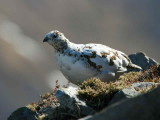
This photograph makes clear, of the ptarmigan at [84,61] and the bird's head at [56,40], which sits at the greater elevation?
the bird's head at [56,40]

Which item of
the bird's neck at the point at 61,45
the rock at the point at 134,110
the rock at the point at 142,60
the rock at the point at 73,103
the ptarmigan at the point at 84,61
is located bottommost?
the rock at the point at 134,110

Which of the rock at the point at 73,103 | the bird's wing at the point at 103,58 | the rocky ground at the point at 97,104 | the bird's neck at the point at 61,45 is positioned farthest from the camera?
the bird's neck at the point at 61,45

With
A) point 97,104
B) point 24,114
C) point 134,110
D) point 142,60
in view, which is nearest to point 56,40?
point 24,114

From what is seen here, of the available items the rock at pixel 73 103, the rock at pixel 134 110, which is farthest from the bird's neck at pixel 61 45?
the rock at pixel 134 110

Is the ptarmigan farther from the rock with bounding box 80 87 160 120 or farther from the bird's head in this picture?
the rock with bounding box 80 87 160 120

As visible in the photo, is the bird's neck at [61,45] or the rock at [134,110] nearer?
the rock at [134,110]

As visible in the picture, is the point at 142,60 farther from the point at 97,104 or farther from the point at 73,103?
the point at 73,103

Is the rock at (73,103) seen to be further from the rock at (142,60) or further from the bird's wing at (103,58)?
the rock at (142,60)

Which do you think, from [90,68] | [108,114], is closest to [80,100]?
[90,68]
